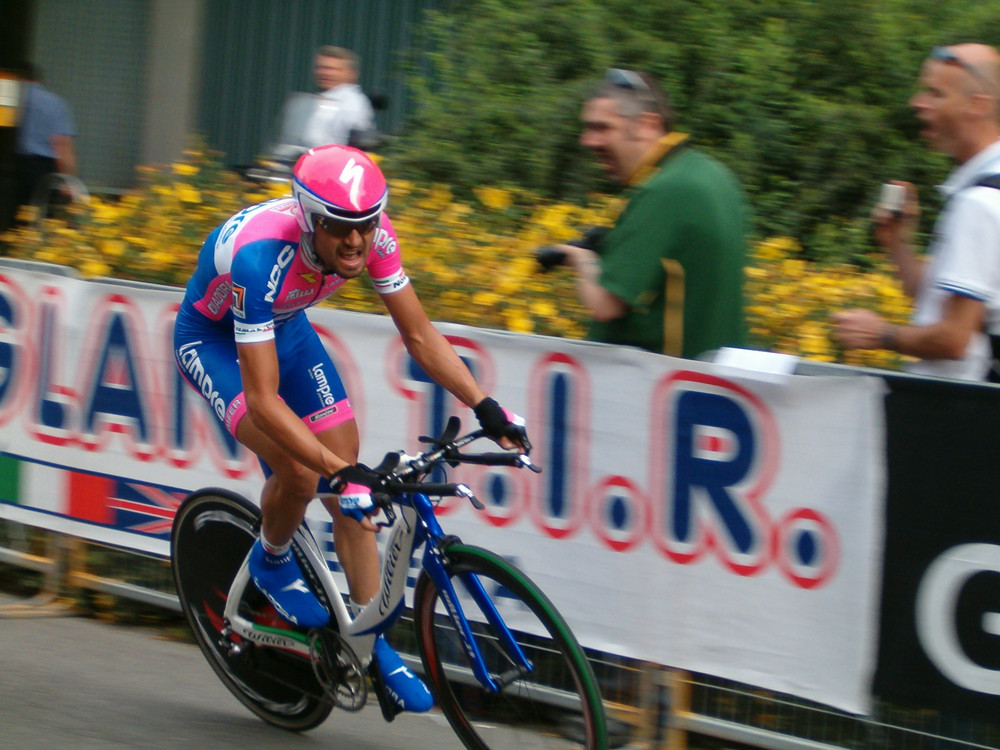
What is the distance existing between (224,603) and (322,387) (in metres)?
0.95

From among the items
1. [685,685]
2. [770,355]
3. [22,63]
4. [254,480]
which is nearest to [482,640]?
[685,685]

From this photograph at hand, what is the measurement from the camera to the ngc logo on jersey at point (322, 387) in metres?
4.12

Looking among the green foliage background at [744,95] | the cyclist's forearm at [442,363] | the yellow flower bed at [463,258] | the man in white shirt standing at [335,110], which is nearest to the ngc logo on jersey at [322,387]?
the cyclist's forearm at [442,363]

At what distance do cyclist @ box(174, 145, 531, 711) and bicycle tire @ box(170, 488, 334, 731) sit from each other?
9.2 inches

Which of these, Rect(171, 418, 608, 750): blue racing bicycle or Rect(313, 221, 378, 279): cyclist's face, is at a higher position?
Rect(313, 221, 378, 279): cyclist's face

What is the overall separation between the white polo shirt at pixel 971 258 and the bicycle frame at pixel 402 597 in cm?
152

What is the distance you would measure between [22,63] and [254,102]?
695 cm

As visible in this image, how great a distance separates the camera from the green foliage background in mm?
8422

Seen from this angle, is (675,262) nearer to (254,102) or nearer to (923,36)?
(923,36)

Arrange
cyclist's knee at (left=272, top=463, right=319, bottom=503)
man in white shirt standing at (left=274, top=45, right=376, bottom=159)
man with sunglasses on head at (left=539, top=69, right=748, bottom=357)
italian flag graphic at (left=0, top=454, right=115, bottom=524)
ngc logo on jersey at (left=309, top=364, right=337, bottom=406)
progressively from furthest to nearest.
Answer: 1. man in white shirt standing at (left=274, top=45, right=376, bottom=159)
2. italian flag graphic at (left=0, top=454, right=115, bottom=524)
3. ngc logo on jersey at (left=309, top=364, right=337, bottom=406)
4. man with sunglasses on head at (left=539, top=69, right=748, bottom=357)
5. cyclist's knee at (left=272, top=463, right=319, bottom=503)

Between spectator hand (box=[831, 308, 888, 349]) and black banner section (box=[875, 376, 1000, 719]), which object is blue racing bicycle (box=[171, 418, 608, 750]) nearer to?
black banner section (box=[875, 376, 1000, 719])

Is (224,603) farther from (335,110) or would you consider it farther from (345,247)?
(335,110)

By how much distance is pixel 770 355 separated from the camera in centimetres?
390

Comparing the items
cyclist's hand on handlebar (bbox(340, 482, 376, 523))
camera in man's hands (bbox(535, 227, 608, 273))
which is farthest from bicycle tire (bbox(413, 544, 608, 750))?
camera in man's hands (bbox(535, 227, 608, 273))
